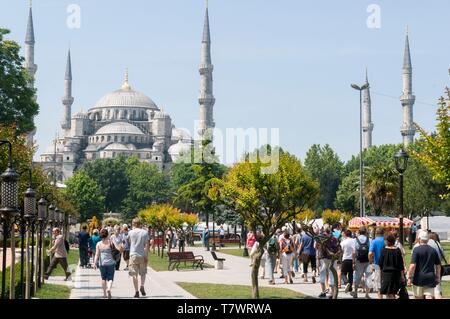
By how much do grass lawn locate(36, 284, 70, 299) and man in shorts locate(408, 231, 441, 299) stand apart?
724 centimetres

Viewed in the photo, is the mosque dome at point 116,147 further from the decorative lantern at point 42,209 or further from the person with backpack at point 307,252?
the decorative lantern at point 42,209

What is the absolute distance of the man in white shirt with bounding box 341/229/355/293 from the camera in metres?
16.8

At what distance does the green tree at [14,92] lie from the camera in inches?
1924

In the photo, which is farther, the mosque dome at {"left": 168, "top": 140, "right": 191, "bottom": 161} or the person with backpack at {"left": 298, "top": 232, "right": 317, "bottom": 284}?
the mosque dome at {"left": 168, "top": 140, "right": 191, "bottom": 161}

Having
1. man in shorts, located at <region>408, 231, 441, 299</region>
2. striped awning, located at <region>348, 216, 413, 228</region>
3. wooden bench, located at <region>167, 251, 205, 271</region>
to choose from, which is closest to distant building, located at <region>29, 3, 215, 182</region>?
striped awning, located at <region>348, 216, 413, 228</region>

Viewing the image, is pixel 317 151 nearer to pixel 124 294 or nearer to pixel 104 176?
pixel 104 176

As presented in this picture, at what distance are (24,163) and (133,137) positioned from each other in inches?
5036

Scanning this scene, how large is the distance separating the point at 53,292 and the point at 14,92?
111 feet

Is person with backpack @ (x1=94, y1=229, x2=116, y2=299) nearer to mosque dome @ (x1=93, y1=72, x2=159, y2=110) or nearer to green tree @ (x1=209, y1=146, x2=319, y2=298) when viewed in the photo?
green tree @ (x1=209, y1=146, x2=319, y2=298)

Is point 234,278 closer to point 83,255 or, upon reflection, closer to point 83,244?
point 83,244

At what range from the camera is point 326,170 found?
100625mm

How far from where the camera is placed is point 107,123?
551 ft
